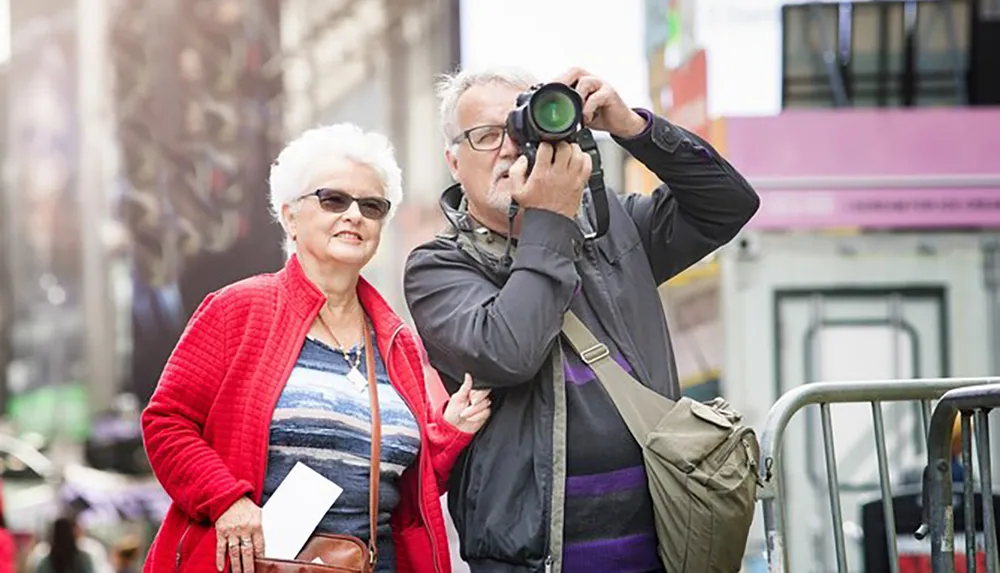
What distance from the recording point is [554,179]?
3.04m

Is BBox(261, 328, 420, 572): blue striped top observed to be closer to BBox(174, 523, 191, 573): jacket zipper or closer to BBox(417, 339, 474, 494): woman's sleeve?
BBox(417, 339, 474, 494): woman's sleeve

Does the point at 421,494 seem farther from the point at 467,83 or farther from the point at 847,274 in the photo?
the point at 847,274

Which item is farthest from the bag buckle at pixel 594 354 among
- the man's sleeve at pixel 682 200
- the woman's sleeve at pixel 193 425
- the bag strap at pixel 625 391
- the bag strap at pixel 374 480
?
the woman's sleeve at pixel 193 425

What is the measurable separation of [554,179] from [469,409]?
1.55ft

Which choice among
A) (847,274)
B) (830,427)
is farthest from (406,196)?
(830,427)

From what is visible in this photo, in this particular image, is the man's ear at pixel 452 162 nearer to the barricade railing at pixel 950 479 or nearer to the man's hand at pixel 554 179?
the man's hand at pixel 554 179

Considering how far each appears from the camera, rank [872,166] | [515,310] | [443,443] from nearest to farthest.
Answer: [515,310] → [443,443] → [872,166]

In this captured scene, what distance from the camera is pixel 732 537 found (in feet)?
9.99

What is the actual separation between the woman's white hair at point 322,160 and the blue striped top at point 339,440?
1.07ft

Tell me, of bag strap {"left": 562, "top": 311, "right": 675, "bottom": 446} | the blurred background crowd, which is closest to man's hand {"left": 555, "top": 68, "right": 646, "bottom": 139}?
bag strap {"left": 562, "top": 311, "right": 675, "bottom": 446}

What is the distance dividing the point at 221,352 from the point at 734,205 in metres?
1.02

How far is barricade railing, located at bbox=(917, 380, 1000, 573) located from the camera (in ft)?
10.8

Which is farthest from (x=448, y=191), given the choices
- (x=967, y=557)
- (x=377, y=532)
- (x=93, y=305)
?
(x=93, y=305)

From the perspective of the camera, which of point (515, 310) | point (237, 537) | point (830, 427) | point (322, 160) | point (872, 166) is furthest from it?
point (872, 166)
